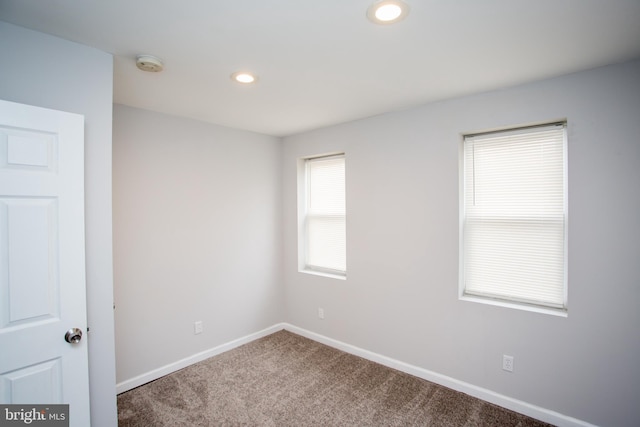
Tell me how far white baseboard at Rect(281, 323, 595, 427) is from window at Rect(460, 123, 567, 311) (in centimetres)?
73

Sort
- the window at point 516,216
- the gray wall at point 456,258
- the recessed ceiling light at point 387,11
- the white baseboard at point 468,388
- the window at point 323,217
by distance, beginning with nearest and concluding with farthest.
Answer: the recessed ceiling light at point 387,11 → the gray wall at point 456,258 → the white baseboard at point 468,388 → the window at point 516,216 → the window at point 323,217

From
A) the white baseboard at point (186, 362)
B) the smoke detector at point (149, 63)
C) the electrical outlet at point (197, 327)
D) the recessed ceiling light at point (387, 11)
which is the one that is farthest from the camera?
the electrical outlet at point (197, 327)

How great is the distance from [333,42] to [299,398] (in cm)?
262

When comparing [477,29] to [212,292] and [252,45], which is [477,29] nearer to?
[252,45]

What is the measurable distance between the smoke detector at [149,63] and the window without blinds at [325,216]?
209 cm

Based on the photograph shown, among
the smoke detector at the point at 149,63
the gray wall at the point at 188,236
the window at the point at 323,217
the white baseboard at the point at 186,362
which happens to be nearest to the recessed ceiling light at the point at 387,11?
the smoke detector at the point at 149,63

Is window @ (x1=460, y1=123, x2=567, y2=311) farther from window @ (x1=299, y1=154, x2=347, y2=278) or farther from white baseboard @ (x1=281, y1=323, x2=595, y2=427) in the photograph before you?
window @ (x1=299, y1=154, x2=347, y2=278)

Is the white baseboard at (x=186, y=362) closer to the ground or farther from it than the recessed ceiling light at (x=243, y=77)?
closer to the ground

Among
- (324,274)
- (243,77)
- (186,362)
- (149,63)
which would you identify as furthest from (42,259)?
(324,274)

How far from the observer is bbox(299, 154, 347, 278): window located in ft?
11.9

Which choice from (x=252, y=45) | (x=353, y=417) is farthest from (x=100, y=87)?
(x=353, y=417)

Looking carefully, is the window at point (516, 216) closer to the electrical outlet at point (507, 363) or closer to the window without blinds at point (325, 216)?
the electrical outlet at point (507, 363)

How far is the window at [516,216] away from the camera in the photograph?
232 cm

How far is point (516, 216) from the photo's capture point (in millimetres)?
2469
